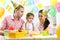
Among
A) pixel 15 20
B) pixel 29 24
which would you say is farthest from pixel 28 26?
pixel 15 20

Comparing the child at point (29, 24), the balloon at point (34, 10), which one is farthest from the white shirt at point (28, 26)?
the balloon at point (34, 10)

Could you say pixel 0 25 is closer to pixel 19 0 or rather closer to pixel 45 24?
pixel 19 0

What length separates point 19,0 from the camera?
1.31 metres

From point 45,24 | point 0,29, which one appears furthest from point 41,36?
point 0,29

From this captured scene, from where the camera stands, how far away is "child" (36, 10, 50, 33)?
132 centimetres

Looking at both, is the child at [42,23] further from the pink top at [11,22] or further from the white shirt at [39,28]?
the pink top at [11,22]

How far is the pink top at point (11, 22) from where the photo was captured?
51.0 inches

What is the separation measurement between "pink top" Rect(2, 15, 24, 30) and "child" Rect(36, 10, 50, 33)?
0.51ft

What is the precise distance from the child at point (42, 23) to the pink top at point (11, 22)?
15 centimetres

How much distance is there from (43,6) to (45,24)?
16 cm

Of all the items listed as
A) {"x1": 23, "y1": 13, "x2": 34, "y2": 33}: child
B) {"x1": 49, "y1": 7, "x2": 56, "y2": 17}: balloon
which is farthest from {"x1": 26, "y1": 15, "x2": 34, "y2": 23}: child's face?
{"x1": 49, "y1": 7, "x2": 56, "y2": 17}: balloon

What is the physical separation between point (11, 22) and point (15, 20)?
0.04 meters

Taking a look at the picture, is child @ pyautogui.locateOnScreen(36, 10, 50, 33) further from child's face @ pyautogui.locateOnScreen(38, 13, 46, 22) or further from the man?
the man

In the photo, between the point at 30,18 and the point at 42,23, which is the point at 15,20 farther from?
the point at 42,23
